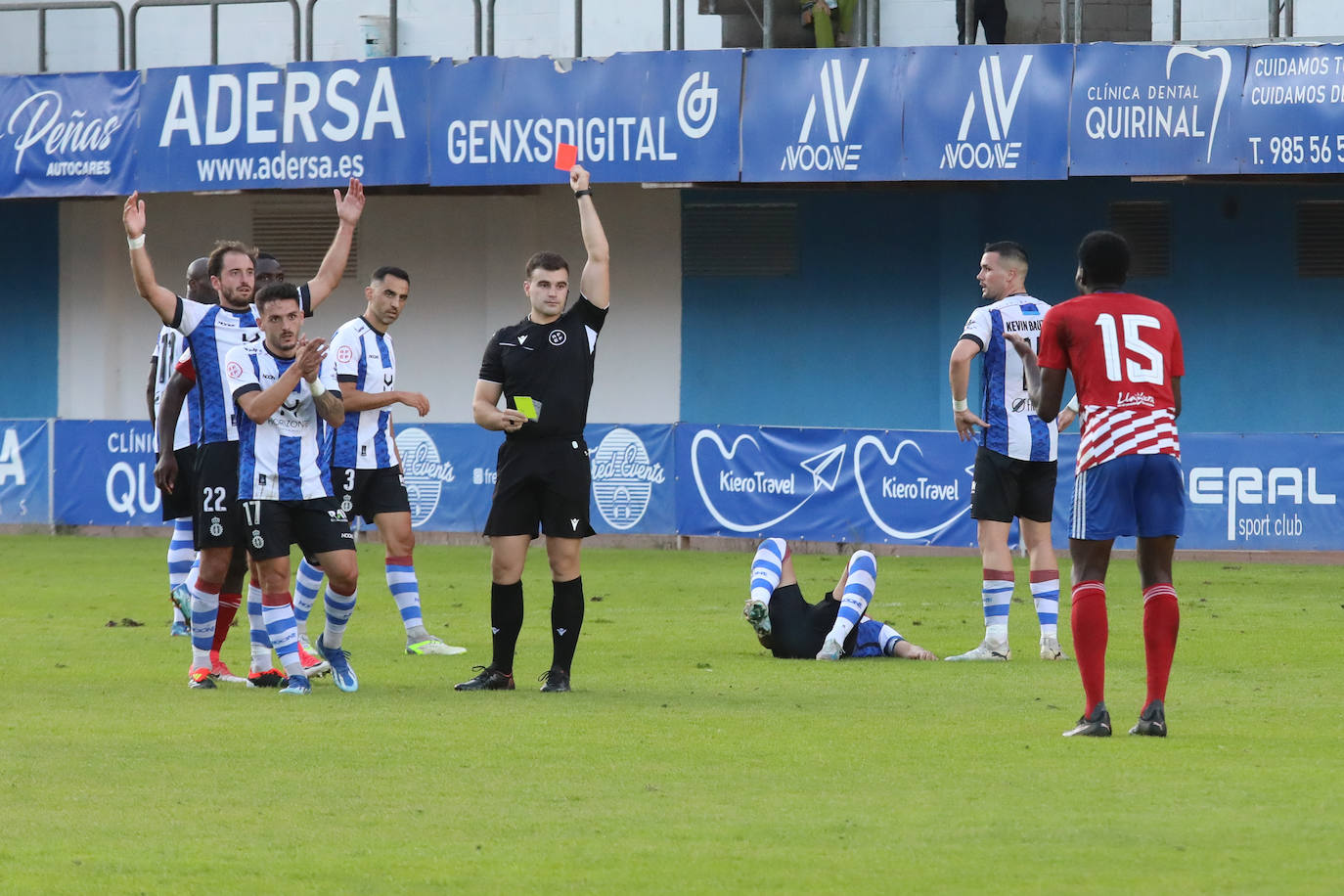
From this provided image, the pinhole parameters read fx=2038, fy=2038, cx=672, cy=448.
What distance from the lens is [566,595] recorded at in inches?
407

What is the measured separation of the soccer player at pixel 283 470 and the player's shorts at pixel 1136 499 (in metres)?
3.90

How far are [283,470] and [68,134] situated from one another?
54.5ft

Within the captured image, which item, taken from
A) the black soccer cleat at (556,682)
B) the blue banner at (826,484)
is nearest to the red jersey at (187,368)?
the black soccer cleat at (556,682)

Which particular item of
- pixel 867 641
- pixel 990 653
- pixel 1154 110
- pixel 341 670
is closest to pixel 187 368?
pixel 341 670

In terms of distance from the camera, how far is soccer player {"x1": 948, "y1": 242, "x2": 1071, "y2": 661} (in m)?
11.8

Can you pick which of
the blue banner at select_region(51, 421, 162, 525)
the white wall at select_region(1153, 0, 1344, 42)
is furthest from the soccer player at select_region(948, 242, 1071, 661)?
the blue banner at select_region(51, 421, 162, 525)

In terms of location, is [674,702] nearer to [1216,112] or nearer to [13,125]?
[1216,112]

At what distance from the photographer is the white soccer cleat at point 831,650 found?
469 inches

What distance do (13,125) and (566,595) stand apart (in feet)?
58.7

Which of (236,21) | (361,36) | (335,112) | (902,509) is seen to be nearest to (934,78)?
(902,509)

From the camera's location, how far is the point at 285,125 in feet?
79.5

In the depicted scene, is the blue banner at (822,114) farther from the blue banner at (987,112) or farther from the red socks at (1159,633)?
the red socks at (1159,633)

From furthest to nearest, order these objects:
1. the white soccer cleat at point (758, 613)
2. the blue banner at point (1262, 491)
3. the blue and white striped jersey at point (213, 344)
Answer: the blue banner at point (1262, 491) → the white soccer cleat at point (758, 613) → the blue and white striped jersey at point (213, 344)

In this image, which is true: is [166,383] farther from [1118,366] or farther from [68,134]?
[68,134]
